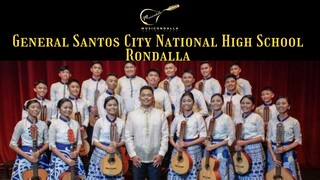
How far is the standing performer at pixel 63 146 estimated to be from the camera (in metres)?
3.86

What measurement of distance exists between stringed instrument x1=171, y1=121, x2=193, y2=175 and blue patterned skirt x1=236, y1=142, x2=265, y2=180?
68 centimetres

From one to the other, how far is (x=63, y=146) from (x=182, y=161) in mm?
1109

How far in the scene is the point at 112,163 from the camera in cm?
385

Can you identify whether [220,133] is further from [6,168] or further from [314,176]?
[6,168]

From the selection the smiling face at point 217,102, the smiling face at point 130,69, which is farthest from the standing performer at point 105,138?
the smiling face at point 130,69

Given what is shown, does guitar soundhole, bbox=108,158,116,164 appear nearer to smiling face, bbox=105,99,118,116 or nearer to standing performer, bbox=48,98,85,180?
standing performer, bbox=48,98,85,180

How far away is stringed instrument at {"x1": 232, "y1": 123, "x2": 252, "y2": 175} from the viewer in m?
4.11

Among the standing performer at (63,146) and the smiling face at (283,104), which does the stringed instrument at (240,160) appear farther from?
the standing performer at (63,146)

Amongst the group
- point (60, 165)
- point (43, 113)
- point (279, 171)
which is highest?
point (43, 113)

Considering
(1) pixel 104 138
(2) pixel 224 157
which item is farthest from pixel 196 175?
(1) pixel 104 138

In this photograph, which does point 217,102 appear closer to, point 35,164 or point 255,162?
point 255,162

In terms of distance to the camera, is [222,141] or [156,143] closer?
[156,143]

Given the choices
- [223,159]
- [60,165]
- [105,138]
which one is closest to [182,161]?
[223,159]

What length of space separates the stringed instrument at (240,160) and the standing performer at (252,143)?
2cm
